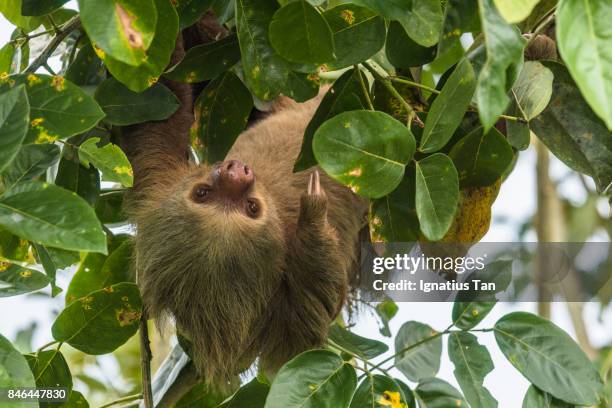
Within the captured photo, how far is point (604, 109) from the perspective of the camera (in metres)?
1.28

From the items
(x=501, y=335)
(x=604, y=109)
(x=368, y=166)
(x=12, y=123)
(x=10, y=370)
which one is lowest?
(x=10, y=370)

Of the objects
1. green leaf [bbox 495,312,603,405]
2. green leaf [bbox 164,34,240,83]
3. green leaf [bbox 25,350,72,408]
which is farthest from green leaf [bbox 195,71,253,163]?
green leaf [bbox 495,312,603,405]

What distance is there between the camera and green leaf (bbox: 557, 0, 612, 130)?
1.29 meters

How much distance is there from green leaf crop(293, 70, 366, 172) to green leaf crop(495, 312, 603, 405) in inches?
30.5

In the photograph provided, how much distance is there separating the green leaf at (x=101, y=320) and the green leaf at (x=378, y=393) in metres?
0.75

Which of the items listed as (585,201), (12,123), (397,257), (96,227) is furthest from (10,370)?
(585,201)

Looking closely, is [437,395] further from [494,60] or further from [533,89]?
[494,60]

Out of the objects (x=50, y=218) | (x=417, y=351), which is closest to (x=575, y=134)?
(x=417, y=351)

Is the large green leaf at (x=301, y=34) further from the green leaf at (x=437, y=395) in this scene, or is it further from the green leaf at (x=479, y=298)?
the green leaf at (x=437, y=395)

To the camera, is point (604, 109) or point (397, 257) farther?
point (397, 257)

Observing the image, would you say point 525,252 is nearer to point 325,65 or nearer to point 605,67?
point 325,65

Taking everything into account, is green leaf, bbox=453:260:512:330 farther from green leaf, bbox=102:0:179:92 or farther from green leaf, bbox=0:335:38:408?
green leaf, bbox=0:335:38:408

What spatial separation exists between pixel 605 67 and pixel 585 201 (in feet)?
18.7

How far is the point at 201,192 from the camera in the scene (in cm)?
352
